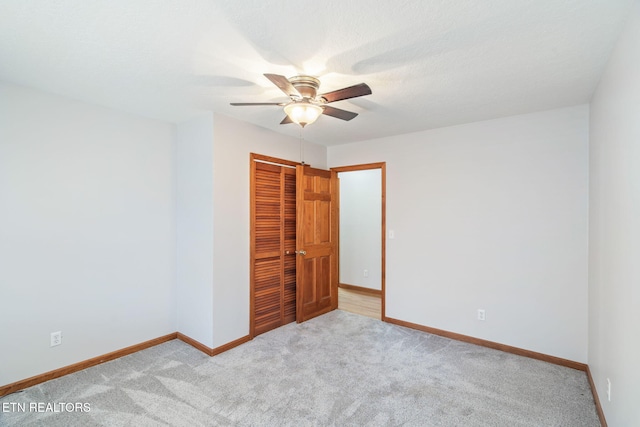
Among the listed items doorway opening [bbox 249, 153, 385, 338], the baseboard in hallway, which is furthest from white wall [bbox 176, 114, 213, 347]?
the baseboard in hallway

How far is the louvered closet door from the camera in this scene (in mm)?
3516

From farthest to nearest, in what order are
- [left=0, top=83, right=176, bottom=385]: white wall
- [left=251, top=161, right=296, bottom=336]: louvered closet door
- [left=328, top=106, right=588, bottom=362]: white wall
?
[left=251, top=161, right=296, bottom=336]: louvered closet door < [left=328, top=106, right=588, bottom=362]: white wall < [left=0, top=83, right=176, bottom=385]: white wall

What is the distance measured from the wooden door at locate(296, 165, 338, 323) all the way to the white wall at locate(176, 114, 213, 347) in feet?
3.86

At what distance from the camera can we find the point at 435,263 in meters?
3.61

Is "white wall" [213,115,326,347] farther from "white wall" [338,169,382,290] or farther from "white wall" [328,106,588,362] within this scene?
"white wall" [338,169,382,290]

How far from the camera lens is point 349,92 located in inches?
76.7

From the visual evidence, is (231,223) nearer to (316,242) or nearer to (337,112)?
(316,242)

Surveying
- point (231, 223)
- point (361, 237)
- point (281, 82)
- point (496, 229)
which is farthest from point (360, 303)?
point (281, 82)

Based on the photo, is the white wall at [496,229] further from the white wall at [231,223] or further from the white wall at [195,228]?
the white wall at [195,228]

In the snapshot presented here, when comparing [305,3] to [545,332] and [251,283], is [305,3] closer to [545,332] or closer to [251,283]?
[251,283]

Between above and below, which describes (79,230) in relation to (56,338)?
above

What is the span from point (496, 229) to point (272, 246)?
255 centimetres

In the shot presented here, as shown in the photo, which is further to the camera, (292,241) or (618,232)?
(292,241)

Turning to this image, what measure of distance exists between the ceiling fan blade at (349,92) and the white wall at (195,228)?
1.57 meters
